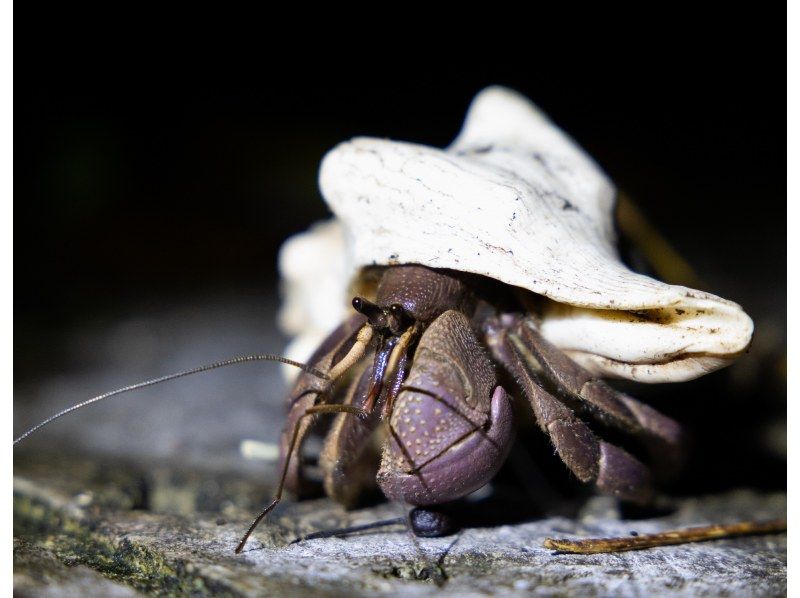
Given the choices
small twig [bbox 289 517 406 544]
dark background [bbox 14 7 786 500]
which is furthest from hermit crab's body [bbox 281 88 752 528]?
dark background [bbox 14 7 786 500]

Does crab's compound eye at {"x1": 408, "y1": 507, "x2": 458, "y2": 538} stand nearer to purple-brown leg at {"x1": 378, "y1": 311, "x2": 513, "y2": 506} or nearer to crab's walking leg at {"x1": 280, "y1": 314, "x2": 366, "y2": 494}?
purple-brown leg at {"x1": 378, "y1": 311, "x2": 513, "y2": 506}

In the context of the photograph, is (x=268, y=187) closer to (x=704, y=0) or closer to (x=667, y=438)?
(x=704, y=0)

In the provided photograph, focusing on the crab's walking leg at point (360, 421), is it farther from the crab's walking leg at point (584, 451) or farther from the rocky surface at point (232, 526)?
the crab's walking leg at point (584, 451)

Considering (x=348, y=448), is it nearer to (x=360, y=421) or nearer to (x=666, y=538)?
(x=360, y=421)

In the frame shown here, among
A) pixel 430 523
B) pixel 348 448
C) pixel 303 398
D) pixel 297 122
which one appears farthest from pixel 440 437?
pixel 297 122

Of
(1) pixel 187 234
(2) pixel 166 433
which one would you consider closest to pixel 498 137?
(2) pixel 166 433

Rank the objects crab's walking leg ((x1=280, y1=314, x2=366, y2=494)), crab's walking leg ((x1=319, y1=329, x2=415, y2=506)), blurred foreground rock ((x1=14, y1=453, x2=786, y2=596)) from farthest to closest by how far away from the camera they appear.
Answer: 1. crab's walking leg ((x1=280, y1=314, x2=366, y2=494))
2. crab's walking leg ((x1=319, y1=329, x2=415, y2=506))
3. blurred foreground rock ((x1=14, y1=453, x2=786, y2=596))

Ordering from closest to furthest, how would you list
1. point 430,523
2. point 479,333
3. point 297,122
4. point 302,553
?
point 302,553 < point 430,523 < point 479,333 < point 297,122
